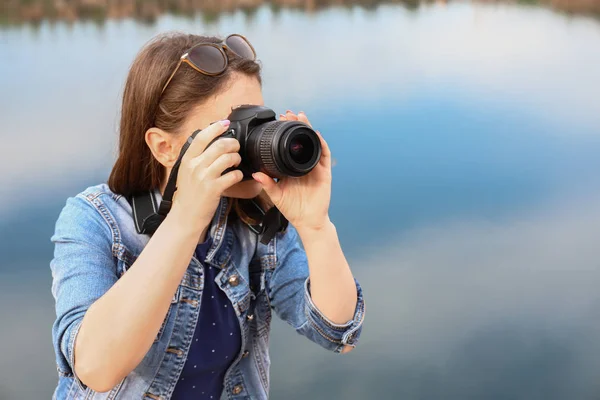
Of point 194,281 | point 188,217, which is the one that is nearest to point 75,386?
point 194,281

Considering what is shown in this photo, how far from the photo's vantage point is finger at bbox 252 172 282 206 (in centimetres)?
92

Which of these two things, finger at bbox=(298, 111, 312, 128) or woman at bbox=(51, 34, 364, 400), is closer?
woman at bbox=(51, 34, 364, 400)

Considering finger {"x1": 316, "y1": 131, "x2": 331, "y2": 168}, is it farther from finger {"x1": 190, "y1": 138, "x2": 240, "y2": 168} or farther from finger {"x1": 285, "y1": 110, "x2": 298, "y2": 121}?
finger {"x1": 190, "y1": 138, "x2": 240, "y2": 168}

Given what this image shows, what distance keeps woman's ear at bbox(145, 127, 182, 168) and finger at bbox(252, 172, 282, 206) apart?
136mm

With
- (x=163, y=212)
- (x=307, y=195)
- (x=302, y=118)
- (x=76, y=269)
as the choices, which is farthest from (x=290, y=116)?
(x=76, y=269)

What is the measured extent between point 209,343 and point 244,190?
0.25 metres

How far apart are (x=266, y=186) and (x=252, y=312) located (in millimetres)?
250

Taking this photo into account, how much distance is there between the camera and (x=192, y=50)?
95cm

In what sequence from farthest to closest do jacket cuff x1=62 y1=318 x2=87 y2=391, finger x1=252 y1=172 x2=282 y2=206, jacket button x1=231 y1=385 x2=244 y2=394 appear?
jacket button x1=231 y1=385 x2=244 y2=394
finger x1=252 y1=172 x2=282 y2=206
jacket cuff x1=62 y1=318 x2=87 y2=391

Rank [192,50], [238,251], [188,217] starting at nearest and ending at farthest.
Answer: [188,217] → [192,50] → [238,251]

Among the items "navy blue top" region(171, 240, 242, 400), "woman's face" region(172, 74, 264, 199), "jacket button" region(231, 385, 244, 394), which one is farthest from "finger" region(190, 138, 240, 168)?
"jacket button" region(231, 385, 244, 394)

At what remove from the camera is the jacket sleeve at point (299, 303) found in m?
0.99

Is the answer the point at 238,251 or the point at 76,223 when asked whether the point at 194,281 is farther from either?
the point at 76,223

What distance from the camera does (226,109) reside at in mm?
955
